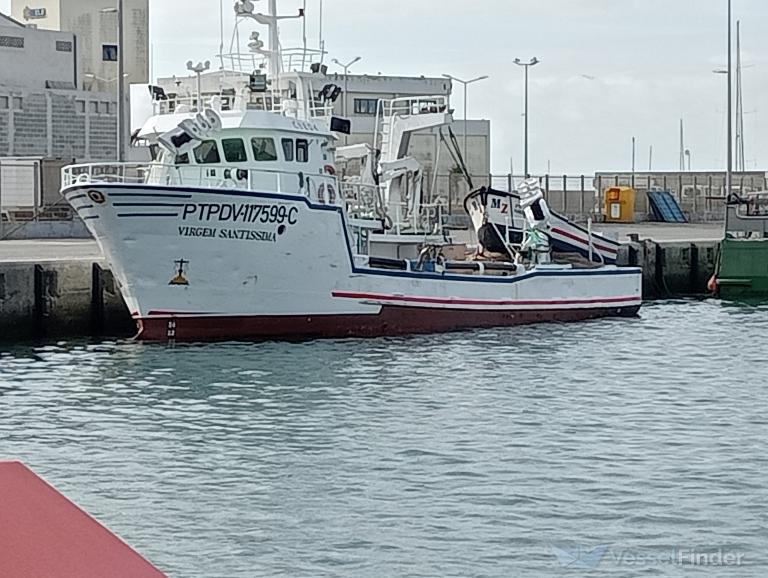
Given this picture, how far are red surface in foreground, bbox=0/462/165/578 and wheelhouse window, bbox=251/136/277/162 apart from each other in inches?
681

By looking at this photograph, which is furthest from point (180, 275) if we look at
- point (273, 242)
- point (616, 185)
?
point (616, 185)

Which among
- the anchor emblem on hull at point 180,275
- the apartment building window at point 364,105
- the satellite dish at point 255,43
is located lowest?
the anchor emblem on hull at point 180,275

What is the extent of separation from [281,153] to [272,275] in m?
2.19

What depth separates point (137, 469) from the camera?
13.6 meters

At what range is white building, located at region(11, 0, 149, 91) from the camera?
210 feet

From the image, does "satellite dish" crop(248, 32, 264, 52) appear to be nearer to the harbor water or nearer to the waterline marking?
the harbor water

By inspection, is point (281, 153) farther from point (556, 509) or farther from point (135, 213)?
point (556, 509)

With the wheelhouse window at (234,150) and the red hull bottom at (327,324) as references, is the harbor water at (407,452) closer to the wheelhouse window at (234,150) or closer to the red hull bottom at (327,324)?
the red hull bottom at (327,324)

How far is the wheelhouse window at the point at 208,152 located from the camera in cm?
2423

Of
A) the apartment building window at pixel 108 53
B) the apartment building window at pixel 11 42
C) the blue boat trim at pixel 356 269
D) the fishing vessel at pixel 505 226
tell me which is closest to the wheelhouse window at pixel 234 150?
the blue boat trim at pixel 356 269

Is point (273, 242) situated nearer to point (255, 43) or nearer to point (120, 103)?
point (255, 43)

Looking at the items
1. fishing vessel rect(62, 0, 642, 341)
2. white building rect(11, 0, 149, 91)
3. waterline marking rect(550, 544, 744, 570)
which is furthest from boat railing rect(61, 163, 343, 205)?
white building rect(11, 0, 149, 91)

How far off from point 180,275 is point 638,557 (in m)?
13.9

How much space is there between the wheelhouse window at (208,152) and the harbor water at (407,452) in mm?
3030
